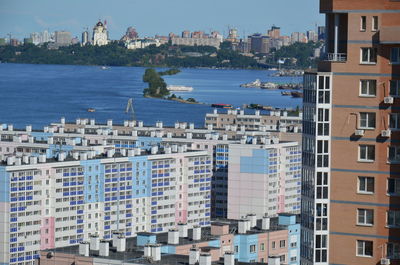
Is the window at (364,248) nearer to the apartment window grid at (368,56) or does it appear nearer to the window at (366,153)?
the window at (366,153)

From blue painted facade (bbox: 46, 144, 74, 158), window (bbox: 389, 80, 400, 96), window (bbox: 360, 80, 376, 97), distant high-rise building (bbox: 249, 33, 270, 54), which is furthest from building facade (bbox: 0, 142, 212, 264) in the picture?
distant high-rise building (bbox: 249, 33, 270, 54)

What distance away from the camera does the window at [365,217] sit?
8.44 m

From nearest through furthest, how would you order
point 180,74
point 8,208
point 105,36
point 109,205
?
point 8,208
point 109,205
point 180,74
point 105,36

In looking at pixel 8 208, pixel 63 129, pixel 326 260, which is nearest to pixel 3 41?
pixel 63 129

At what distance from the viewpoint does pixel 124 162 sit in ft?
79.9

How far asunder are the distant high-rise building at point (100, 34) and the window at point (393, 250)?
129m

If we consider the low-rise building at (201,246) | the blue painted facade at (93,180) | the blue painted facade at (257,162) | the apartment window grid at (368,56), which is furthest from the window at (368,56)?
the blue painted facade at (257,162)

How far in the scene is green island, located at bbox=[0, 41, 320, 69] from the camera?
126812 millimetres

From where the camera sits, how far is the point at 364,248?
8445 mm

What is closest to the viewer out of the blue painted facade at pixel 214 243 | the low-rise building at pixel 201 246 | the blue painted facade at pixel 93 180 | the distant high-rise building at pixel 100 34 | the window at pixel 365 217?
the window at pixel 365 217

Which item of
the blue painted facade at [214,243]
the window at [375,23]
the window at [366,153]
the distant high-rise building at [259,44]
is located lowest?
the blue painted facade at [214,243]

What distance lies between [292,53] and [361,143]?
12168cm

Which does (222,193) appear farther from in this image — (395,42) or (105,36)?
(105,36)

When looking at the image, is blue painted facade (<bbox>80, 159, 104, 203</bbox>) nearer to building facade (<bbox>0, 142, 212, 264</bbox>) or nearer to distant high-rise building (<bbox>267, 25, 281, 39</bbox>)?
building facade (<bbox>0, 142, 212, 264</bbox>)
